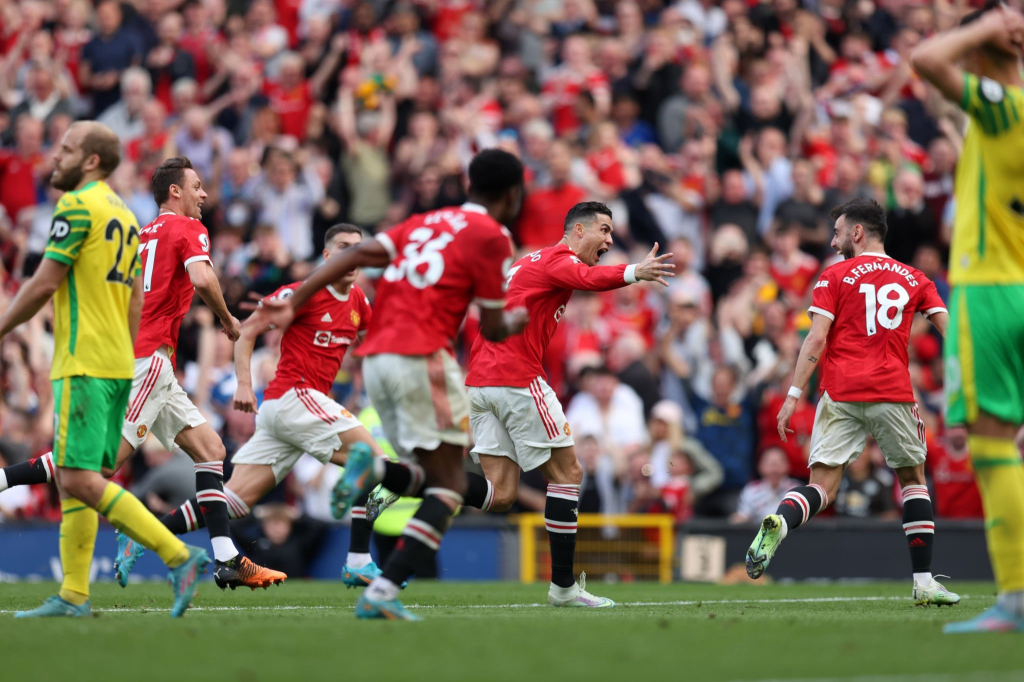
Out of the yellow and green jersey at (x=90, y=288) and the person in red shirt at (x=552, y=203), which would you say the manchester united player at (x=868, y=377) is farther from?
the person in red shirt at (x=552, y=203)

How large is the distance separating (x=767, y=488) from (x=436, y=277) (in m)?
8.29

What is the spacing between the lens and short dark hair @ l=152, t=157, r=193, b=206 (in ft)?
33.2

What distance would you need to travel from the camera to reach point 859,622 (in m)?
7.90

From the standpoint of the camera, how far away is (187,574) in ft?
24.7

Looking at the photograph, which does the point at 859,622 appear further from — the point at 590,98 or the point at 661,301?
the point at 590,98

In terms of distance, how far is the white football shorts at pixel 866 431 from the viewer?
9914 mm

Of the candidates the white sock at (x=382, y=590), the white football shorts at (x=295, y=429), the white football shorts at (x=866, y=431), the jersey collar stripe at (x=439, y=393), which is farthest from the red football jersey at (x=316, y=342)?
the white football shorts at (x=866, y=431)

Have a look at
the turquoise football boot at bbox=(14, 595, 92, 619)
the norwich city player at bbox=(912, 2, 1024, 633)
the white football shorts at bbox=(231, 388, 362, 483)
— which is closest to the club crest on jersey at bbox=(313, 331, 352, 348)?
the white football shorts at bbox=(231, 388, 362, 483)

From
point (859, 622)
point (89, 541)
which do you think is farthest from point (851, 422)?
point (89, 541)

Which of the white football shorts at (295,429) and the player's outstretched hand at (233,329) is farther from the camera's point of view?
the white football shorts at (295,429)

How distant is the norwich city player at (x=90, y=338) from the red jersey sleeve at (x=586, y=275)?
311cm

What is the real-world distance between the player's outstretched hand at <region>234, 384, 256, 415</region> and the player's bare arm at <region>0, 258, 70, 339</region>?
231 cm

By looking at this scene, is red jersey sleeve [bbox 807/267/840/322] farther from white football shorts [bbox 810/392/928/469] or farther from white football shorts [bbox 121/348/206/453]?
white football shorts [bbox 121/348/206/453]

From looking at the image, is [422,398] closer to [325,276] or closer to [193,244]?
[325,276]
